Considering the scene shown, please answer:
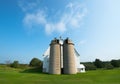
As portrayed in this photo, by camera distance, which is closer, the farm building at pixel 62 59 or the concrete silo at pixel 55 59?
the concrete silo at pixel 55 59

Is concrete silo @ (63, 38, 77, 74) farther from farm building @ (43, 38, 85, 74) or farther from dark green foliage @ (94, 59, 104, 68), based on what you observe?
dark green foliage @ (94, 59, 104, 68)

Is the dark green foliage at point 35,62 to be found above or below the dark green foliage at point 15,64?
above

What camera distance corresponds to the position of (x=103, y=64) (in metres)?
83.4

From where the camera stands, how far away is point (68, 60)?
46156 millimetres

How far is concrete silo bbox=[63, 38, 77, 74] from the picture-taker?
150 ft

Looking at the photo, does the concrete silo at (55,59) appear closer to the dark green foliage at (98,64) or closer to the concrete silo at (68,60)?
the concrete silo at (68,60)

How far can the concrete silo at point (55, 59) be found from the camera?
45.3 meters

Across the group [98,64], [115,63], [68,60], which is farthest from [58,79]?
[115,63]

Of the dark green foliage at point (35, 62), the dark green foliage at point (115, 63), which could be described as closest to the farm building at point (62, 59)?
the dark green foliage at point (35, 62)

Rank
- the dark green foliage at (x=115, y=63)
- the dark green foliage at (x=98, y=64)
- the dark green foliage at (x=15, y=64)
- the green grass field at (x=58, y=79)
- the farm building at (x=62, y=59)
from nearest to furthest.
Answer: the green grass field at (x=58, y=79)
the farm building at (x=62, y=59)
the dark green foliage at (x=15, y=64)
the dark green foliage at (x=98, y=64)
the dark green foliage at (x=115, y=63)

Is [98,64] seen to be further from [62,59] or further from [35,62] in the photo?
[62,59]

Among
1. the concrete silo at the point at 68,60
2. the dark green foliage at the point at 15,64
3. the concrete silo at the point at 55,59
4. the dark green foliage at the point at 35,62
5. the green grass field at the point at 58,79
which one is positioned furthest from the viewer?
the dark green foliage at the point at 35,62

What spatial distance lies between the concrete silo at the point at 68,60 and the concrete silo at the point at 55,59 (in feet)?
5.42

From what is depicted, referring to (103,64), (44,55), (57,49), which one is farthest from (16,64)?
(103,64)
